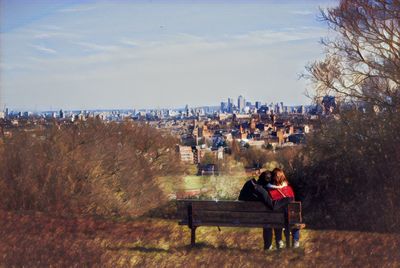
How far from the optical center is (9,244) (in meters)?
8.41

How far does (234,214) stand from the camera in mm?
8844

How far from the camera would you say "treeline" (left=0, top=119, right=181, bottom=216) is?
13680mm

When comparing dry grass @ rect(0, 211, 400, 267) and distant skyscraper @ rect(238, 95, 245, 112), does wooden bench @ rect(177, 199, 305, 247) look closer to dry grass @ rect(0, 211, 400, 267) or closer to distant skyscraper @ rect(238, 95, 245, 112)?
dry grass @ rect(0, 211, 400, 267)

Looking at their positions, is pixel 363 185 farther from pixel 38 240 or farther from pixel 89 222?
pixel 38 240

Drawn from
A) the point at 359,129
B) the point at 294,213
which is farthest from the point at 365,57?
the point at 294,213

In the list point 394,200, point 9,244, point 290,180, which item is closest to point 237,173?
point 290,180

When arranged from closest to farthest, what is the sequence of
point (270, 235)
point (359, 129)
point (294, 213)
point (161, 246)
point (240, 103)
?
point (294, 213)
point (270, 235)
point (161, 246)
point (359, 129)
point (240, 103)

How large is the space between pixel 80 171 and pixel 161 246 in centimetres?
589

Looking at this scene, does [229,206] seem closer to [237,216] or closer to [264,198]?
[237,216]

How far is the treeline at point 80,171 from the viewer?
13.7 metres

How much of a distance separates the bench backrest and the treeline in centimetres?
511

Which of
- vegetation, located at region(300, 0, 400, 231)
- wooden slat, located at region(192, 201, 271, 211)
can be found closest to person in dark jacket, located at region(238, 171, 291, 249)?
wooden slat, located at region(192, 201, 271, 211)

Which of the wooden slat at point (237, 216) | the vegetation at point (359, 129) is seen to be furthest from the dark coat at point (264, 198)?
the vegetation at point (359, 129)

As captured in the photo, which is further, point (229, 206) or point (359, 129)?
point (359, 129)
